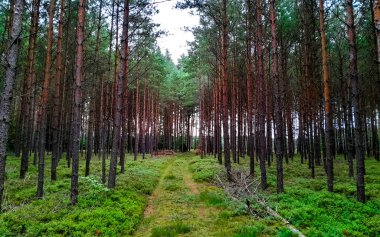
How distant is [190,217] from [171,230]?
4.96 feet

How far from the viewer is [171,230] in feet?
21.9

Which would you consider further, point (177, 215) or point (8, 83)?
point (177, 215)

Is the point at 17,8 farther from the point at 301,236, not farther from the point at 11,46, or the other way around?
the point at 301,236

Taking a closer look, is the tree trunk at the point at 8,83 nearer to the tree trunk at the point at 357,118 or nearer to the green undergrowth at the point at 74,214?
the green undergrowth at the point at 74,214

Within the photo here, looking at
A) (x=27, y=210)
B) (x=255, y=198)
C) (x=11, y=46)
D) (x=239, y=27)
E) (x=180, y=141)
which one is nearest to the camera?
(x=11, y=46)

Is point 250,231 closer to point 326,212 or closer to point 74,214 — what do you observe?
point 326,212

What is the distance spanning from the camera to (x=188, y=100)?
150ft

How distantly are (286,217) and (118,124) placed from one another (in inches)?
291

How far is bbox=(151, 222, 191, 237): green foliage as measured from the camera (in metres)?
6.50

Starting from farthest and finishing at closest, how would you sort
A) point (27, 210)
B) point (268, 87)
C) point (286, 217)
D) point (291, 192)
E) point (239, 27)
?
1. point (268, 87)
2. point (239, 27)
3. point (291, 192)
4. point (27, 210)
5. point (286, 217)

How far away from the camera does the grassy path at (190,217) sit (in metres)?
6.66

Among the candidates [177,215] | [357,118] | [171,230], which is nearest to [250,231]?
[171,230]

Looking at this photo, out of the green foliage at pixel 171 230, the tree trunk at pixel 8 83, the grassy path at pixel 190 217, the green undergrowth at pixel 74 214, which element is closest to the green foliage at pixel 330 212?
the grassy path at pixel 190 217

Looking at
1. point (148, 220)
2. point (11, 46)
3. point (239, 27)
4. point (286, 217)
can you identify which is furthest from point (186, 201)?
point (239, 27)
